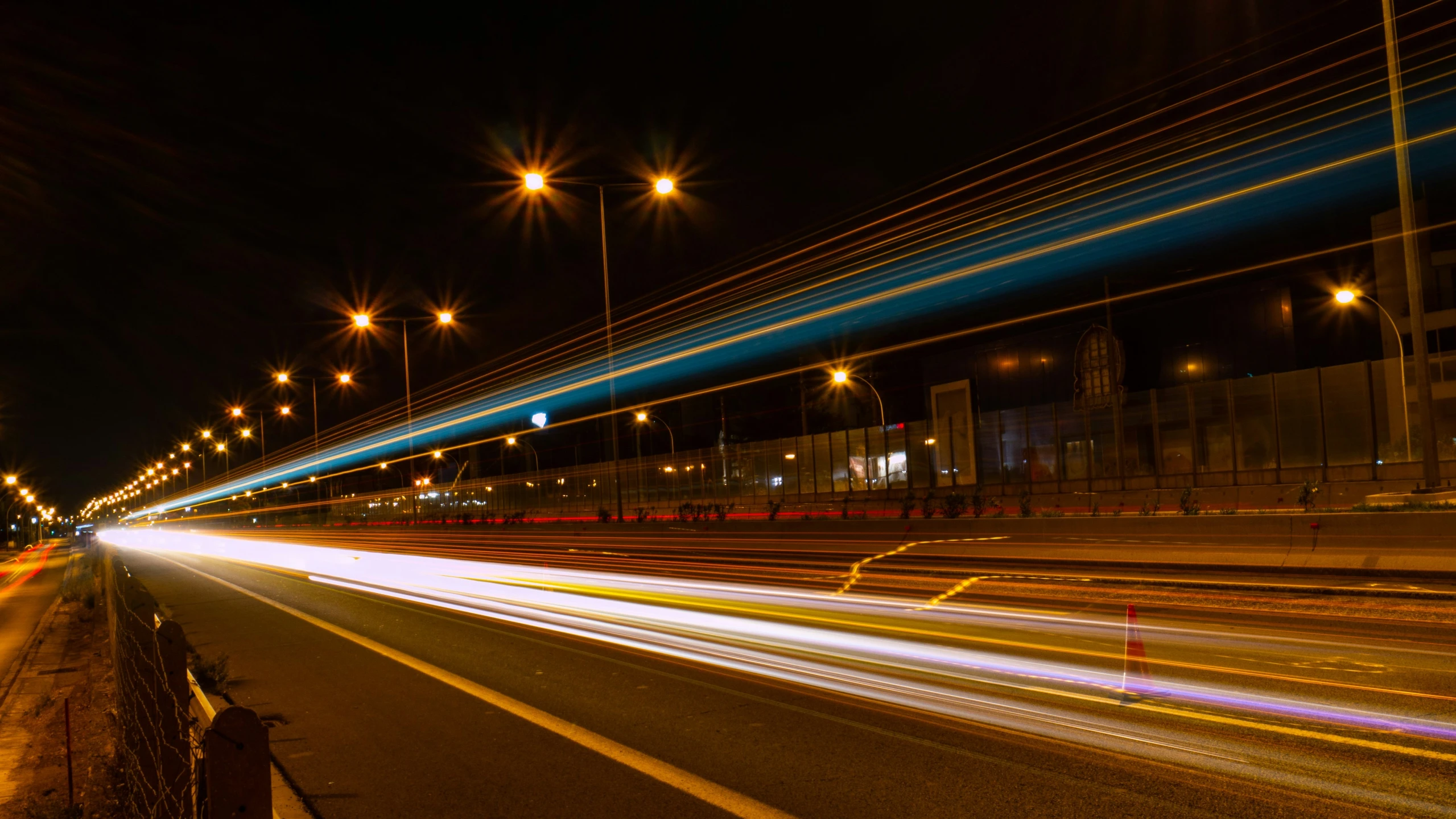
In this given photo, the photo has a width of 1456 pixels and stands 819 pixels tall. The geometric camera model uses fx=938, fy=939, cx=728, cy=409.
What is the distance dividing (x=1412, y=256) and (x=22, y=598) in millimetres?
40615

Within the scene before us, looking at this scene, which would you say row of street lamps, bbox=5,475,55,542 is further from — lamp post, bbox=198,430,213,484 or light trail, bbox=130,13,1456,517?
light trail, bbox=130,13,1456,517

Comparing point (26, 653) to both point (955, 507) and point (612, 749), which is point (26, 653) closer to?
point (612, 749)

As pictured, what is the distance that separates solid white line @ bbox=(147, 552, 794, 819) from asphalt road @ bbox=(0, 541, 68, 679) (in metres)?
9.78

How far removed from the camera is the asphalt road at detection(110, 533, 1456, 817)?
5.90m

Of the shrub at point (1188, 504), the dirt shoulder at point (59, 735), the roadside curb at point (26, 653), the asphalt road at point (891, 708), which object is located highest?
the shrub at point (1188, 504)

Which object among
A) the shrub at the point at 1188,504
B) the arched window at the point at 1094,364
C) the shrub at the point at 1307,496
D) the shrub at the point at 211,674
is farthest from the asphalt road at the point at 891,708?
the arched window at the point at 1094,364

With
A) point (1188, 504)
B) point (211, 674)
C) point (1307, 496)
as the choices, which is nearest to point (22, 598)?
point (211, 674)

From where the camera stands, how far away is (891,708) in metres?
8.18


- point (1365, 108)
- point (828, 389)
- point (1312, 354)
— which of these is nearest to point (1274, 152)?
point (1365, 108)

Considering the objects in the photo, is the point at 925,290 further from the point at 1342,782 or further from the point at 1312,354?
the point at 1342,782

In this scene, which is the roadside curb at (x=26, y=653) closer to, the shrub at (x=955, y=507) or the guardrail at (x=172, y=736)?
the guardrail at (x=172, y=736)

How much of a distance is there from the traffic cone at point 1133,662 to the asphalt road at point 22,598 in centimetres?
1705

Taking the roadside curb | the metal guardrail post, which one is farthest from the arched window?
the metal guardrail post

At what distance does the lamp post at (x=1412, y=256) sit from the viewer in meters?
16.8
